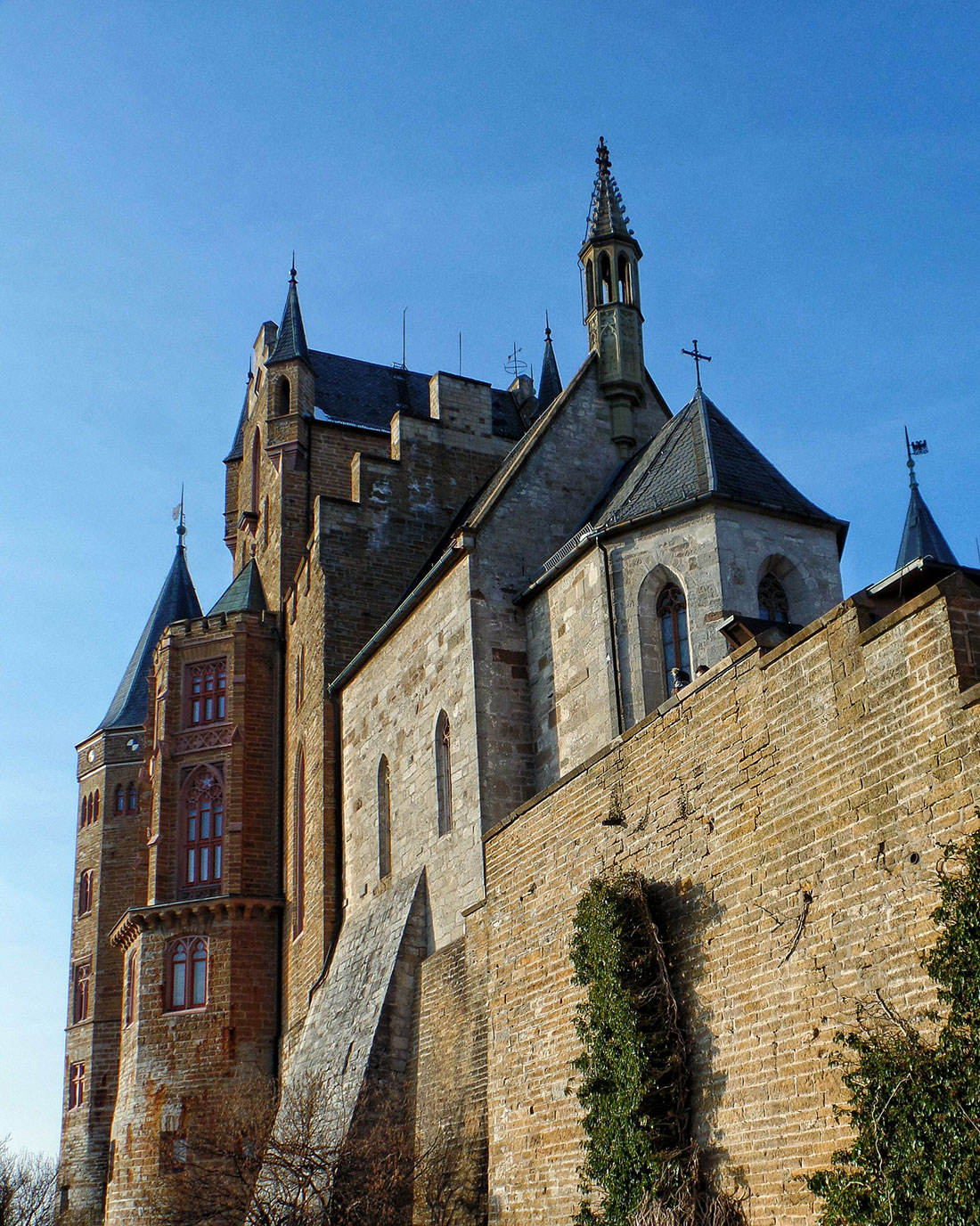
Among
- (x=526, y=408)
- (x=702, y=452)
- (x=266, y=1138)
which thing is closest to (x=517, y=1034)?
(x=266, y=1138)

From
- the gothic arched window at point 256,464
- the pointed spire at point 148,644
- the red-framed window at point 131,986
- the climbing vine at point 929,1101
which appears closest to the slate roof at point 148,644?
the pointed spire at point 148,644

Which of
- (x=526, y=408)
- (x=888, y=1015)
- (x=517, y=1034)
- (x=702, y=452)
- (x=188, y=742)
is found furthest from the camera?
(x=526, y=408)

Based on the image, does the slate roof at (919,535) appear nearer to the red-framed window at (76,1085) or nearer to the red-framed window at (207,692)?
the red-framed window at (207,692)

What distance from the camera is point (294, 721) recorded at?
32.0m

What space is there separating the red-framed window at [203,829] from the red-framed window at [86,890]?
394 inches

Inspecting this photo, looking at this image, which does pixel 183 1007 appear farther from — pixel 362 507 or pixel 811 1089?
pixel 811 1089

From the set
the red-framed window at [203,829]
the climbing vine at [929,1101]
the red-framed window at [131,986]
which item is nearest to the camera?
the climbing vine at [929,1101]

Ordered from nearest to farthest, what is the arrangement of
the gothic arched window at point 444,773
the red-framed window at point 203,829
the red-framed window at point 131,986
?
the gothic arched window at point 444,773, the red-framed window at point 131,986, the red-framed window at point 203,829

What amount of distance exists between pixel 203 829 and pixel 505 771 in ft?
39.2

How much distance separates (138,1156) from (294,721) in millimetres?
9501

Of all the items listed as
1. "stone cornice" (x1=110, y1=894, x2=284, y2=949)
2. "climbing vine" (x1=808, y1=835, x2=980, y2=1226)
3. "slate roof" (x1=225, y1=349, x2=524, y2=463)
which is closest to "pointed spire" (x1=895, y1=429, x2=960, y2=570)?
"slate roof" (x1=225, y1=349, x2=524, y2=463)

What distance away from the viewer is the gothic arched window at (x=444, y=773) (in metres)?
23.5

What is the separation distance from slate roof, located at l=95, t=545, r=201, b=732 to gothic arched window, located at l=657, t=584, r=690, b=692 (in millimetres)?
24200

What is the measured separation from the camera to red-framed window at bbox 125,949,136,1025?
1200 inches
